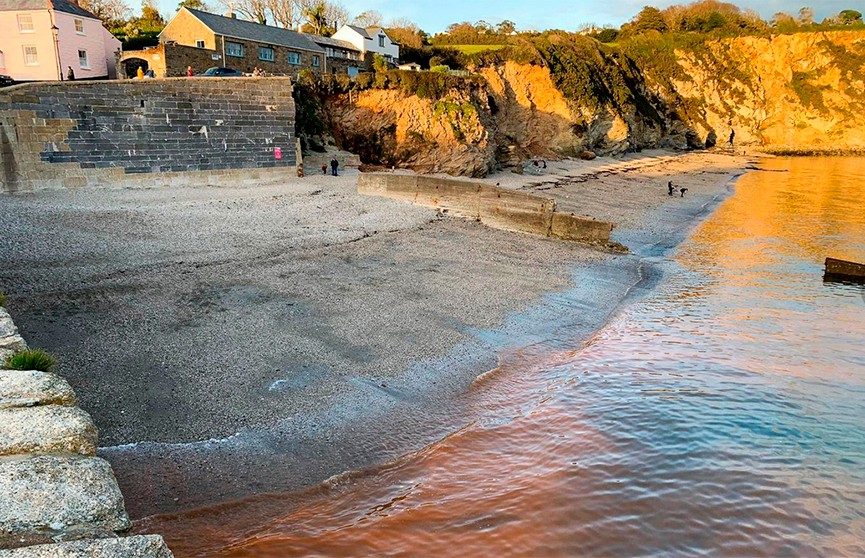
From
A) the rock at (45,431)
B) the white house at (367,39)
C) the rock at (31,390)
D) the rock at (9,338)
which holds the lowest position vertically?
the rock at (45,431)

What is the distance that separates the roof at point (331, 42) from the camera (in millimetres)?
38812

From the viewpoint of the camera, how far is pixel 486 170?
27.7 metres

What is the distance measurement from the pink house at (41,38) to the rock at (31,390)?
28.6m

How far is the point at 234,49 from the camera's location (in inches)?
1233

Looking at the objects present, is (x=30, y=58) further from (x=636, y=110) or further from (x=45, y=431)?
(x=636, y=110)

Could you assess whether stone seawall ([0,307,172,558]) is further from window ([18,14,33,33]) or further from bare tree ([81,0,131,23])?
bare tree ([81,0,131,23])

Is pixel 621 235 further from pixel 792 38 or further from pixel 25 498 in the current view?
pixel 792 38

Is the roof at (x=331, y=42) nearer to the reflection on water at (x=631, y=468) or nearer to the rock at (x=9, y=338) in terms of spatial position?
the reflection on water at (x=631, y=468)

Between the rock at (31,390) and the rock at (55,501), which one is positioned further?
the rock at (31,390)

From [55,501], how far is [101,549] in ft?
1.82

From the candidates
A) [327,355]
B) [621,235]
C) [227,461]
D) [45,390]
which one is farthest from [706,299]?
[45,390]

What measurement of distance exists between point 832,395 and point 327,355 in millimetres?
6724

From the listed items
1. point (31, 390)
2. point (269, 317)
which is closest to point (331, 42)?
point (269, 317)

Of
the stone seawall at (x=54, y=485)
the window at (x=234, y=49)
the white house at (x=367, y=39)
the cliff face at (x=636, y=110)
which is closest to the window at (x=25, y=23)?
the window at (x=234, y=49)
